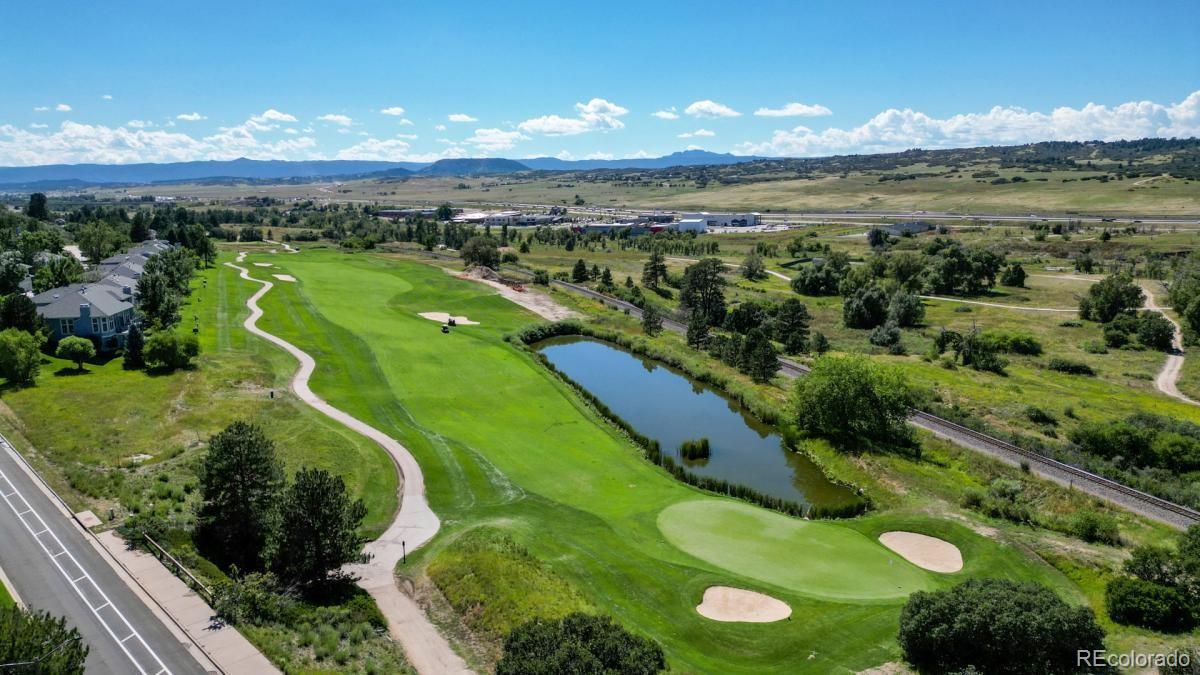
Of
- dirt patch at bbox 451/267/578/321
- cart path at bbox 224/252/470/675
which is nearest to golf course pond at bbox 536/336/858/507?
dirt patch at bbox 451/267/578/321

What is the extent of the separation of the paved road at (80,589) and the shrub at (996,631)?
26781 millimetres

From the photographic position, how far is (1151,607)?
2903 cm

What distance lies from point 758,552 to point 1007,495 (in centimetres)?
1812

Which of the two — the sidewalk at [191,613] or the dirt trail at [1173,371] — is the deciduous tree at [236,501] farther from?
the dirt trail at [1173,371]

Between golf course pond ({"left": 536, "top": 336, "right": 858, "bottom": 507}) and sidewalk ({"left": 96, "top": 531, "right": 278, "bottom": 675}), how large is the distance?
105ft

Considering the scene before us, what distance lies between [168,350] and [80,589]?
1525 inches

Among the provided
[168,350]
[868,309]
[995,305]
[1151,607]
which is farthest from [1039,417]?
[168,350]

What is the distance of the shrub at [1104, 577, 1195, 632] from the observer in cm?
2888

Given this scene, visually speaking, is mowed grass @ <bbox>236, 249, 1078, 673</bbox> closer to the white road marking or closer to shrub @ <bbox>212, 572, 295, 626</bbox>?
shrub @ <bbox>212, 572, 295, 626</bbox>

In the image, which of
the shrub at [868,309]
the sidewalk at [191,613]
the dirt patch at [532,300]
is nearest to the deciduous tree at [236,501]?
the sidewalk at [191,613]

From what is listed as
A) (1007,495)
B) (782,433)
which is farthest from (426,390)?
(1007,495)

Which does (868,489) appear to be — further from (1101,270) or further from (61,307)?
(1101,270)

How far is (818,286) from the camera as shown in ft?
390

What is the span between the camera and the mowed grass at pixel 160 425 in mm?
42700
